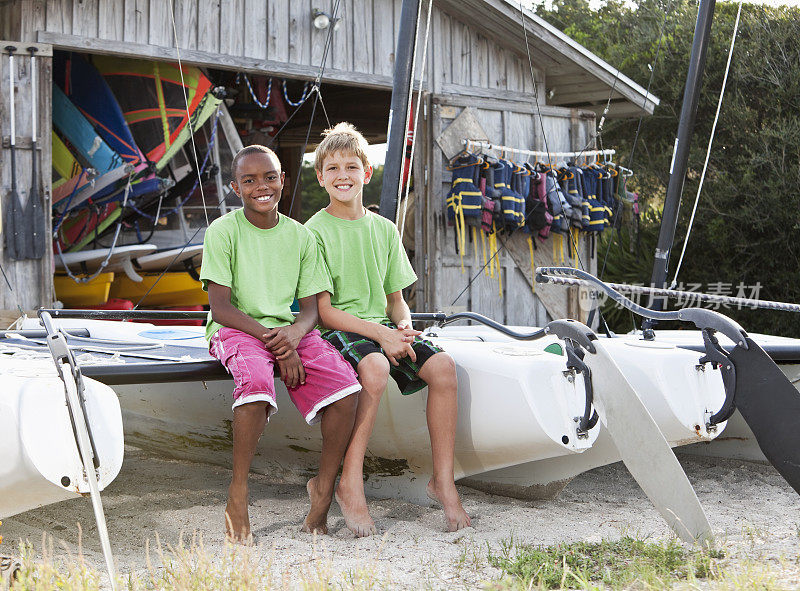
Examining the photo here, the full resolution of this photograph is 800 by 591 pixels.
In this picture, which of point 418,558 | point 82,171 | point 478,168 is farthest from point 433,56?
point 418,558

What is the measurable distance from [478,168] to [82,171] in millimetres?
3583

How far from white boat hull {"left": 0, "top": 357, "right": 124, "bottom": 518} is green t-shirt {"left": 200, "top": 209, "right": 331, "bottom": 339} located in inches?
29.6

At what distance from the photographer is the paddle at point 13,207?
22.9ft

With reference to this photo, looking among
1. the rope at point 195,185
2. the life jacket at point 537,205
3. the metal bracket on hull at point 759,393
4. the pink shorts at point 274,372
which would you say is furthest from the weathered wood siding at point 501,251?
the metal bracket on hull at point 759,393

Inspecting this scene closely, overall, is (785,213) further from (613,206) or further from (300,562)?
(300,562)

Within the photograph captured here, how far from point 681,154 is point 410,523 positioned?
3.84 m

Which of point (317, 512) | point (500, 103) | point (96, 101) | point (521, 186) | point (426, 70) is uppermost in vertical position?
point (426, 70)

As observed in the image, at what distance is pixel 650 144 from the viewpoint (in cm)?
1299

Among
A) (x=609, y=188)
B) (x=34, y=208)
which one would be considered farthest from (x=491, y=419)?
(x=609, y=188)

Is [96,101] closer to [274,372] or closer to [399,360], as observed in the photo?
[274,372]

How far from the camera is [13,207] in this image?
22.9 ft

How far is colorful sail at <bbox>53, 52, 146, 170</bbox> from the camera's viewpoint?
27.6 ft

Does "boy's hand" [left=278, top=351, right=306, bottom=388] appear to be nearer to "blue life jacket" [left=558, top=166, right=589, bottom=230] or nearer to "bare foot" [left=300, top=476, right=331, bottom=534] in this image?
"bare foot" [left=300, top=476, right=331, bottom=534]

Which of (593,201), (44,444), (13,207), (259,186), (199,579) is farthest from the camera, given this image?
(593,201)
